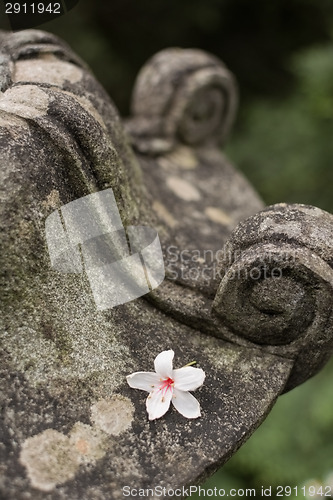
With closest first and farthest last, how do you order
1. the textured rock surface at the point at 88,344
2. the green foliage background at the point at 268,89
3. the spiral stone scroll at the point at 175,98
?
the textured rock surface at the point at 88,344 < the spiral stone scroll at the point at 175,98 < the green foliage background at the point at 268,89

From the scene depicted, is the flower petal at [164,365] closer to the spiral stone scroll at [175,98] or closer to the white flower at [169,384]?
the white flower at [169,384]

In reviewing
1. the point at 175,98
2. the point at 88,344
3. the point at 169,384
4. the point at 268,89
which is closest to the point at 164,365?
the point at 169,384

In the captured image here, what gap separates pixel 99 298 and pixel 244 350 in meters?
0.29

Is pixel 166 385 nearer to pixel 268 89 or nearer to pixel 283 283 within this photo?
pixel 283 283

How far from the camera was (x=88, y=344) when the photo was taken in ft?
3.59

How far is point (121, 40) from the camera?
13.2 ft

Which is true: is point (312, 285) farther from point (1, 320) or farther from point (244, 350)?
point (1, 320)

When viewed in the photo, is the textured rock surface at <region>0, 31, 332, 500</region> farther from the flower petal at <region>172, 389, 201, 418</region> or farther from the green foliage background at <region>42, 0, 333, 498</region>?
the green foliage background at <region>42, 0, 333, 498</region>

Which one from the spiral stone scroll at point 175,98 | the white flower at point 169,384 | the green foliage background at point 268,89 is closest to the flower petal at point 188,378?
the white flower at point 169,384

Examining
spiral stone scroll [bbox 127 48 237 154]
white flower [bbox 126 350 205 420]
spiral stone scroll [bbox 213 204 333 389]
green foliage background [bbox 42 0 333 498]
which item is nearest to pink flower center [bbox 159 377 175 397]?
white flower [bbox 126 350 205 420]

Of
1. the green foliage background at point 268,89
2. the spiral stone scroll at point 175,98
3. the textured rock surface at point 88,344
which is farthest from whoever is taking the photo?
the green foliage background at point 268,89

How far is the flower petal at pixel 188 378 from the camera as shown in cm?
108

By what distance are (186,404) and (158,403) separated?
0.05 m

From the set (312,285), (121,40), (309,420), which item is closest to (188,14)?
(121,40)
